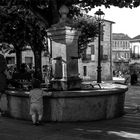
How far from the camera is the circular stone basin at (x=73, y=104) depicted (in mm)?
9047

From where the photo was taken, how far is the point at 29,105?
9367 millimetres

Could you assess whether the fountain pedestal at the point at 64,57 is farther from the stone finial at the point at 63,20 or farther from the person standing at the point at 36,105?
the person standing at the point at 36,105

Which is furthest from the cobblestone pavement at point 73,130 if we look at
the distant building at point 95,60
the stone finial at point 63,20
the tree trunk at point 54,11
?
the distant building at point 95,60

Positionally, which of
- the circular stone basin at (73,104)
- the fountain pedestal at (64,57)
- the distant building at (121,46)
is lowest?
the circular stone basin at (73,104)

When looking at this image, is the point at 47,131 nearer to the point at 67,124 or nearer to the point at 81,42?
the point at 67,124

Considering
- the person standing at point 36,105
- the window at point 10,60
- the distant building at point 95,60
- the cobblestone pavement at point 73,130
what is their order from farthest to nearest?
the distant building at point 95,60 < the window at point 10,60 < the person standing at point 36,105 < the cobblestone pavement at point 73,130

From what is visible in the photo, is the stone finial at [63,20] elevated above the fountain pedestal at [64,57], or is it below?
above

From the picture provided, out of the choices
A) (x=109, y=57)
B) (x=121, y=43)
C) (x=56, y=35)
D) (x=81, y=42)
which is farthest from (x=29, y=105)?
(x=121, y=43)

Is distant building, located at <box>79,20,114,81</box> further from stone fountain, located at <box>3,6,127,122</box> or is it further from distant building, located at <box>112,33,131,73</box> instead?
stone fountain, located at <box>3,6,127,122</box>

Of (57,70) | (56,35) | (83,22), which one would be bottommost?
(57,70)

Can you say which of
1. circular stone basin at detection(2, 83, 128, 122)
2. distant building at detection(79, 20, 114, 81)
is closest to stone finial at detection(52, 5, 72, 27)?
circular stone basin at detection(2, 83, 128, 122)

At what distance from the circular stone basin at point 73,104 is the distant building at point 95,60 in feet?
137

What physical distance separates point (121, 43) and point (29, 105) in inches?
3609

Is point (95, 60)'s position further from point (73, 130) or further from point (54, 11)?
point (73, 130)
